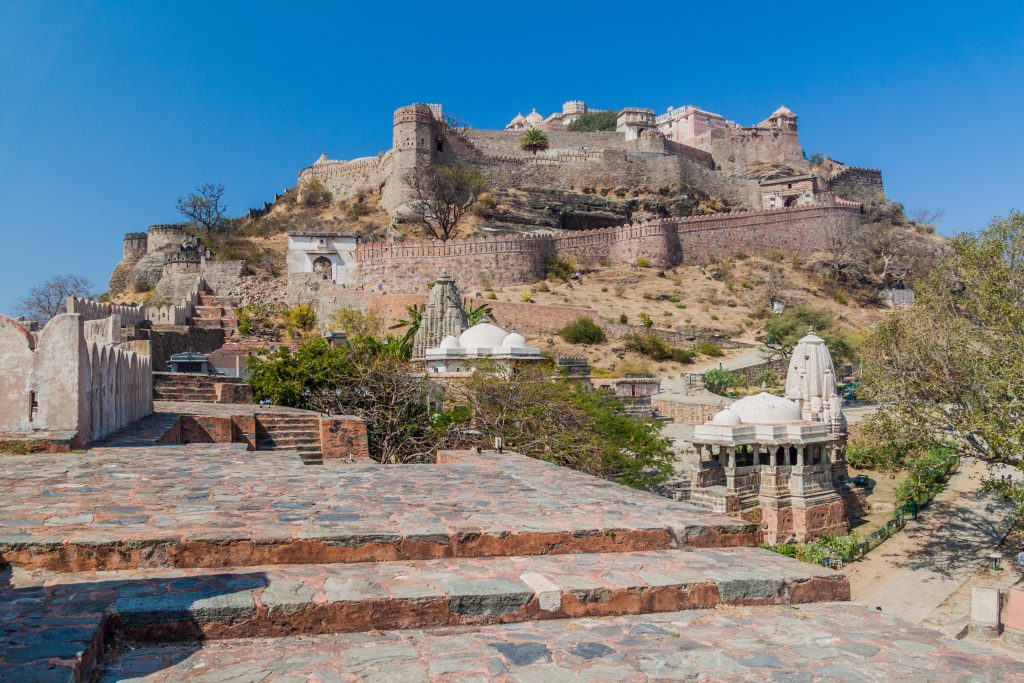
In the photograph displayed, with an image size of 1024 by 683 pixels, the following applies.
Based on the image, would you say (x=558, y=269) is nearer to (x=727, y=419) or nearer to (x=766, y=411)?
(x=766, y=411)

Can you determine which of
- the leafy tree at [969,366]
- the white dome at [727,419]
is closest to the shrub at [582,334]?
the leafy tree at [969,366]

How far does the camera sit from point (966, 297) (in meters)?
16.4

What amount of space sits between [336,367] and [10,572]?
12.0 m

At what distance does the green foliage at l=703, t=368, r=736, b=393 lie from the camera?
2706cm

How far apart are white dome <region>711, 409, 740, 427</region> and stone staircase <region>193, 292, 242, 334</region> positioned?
854 inches

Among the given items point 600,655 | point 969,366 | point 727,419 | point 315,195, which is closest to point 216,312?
point 315,195

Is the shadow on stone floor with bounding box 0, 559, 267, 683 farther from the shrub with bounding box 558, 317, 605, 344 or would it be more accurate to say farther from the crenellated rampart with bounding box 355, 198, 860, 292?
the crenellated rampart with bounding box 355, 198, 860, 292

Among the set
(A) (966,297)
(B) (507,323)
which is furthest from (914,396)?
(B) (507,323)

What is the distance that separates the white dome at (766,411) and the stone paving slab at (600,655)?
40.6 feet

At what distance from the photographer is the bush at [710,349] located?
31.8m

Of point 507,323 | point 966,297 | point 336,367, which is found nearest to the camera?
point 336,367

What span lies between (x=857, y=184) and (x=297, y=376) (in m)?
47.8

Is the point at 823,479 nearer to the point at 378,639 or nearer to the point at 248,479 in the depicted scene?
the point at 248,479

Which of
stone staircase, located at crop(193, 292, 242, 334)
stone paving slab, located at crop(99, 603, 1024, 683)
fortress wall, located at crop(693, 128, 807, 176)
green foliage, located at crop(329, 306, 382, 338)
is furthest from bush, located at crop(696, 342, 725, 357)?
stone paving slab, located at crop(99, 603, 1024, 683)
